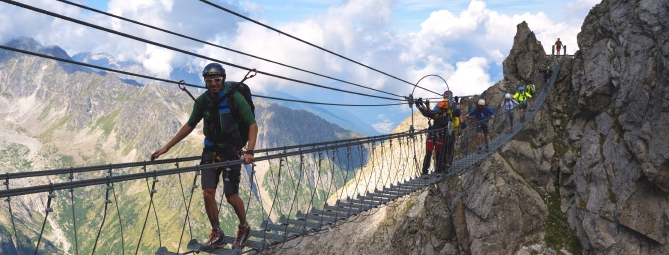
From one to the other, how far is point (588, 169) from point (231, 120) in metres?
20.1

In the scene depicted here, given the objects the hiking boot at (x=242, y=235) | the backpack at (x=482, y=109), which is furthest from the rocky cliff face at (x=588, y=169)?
the hiking boot at (x=242, y=235)

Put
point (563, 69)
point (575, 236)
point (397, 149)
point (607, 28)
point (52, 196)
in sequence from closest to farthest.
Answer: point (52, 196) < point (575, 236) < point (607, 28) < point (563, 69) < point (397, 149)

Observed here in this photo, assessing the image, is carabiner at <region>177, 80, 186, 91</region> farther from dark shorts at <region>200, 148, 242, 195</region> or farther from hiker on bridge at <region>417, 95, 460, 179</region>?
hiker on bridge at <region>417, 95, 460, 179</region>

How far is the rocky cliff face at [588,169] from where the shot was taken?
62.3ft

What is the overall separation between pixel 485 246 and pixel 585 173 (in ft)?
19.1

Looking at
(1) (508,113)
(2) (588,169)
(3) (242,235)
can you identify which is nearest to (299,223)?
(3) (242,235)

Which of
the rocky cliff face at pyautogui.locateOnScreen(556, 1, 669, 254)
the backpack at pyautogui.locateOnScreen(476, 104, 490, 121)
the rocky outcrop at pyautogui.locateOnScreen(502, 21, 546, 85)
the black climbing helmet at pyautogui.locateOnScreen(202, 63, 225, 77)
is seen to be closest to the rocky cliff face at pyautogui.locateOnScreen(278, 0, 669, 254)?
the rocky cliff face at pyautogui.locateOnScreen(556, 1, 669, 254)

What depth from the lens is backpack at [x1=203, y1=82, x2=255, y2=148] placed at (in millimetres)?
7262

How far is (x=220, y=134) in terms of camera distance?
7.47 m

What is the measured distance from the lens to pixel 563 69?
2745cm

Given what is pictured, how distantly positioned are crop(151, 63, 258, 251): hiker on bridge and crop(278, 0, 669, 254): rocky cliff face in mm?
15472

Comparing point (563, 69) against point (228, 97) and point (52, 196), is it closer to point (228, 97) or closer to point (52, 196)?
point (228, 97)

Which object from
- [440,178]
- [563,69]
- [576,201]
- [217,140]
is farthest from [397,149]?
[217,140]

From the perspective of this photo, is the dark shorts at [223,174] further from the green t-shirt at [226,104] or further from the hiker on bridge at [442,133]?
the hiker on bridge at [442,133]
